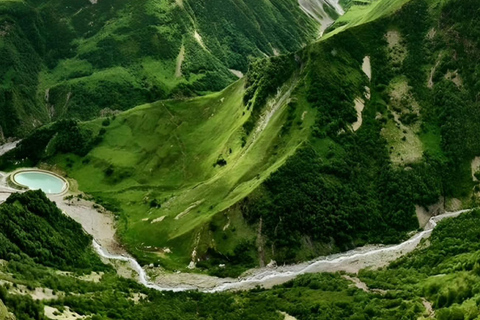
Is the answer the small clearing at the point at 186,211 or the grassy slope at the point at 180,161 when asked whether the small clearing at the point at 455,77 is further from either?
the small clearing at the point at 186,211

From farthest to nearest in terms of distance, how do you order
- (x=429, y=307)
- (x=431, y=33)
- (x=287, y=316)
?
(x=431, y=33) < (x=287, y=316) < (x=429, y=307)

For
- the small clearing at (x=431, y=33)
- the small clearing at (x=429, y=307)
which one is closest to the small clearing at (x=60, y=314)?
the small clearing at (x=429, y=307)

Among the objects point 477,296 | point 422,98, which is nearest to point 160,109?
point 422,98

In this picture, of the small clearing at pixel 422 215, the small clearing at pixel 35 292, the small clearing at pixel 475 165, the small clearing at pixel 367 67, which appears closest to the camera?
the small clearing at pixel 35 292

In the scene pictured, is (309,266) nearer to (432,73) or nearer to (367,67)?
(367,67)

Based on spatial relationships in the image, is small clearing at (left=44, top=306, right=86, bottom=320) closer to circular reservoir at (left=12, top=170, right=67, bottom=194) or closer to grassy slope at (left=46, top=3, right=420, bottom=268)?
grassy slope at (left=46, top=3, right=420, bottom=268)

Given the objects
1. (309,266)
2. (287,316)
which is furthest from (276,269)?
(287,316)

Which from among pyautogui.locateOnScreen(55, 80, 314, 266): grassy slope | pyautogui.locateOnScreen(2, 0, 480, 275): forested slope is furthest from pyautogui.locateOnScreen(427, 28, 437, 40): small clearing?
pyautogui.locateOnScreen(55, 80, 314, 266): grassy slope
